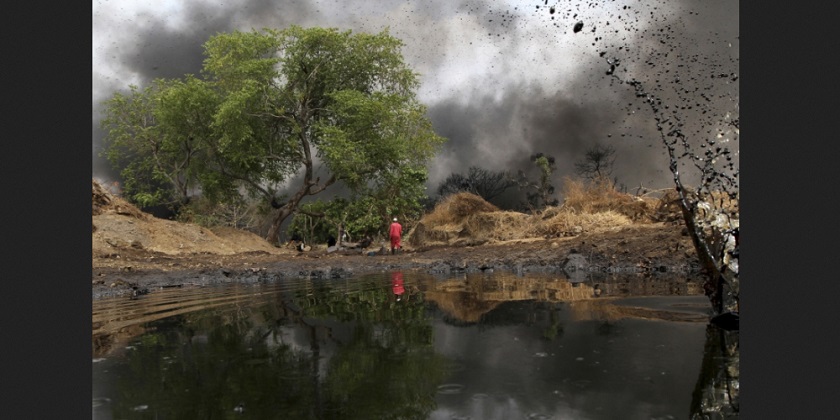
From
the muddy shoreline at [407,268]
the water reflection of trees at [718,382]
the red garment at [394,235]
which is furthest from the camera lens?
the red garment at [394,235]

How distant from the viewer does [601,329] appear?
12.8ft

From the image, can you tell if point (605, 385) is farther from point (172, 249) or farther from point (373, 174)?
point (373, 174)

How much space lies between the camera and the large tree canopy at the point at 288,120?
2203 centimetres

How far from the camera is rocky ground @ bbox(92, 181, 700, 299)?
29.9ft

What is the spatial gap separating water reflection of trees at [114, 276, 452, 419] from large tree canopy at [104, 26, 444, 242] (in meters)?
17.0

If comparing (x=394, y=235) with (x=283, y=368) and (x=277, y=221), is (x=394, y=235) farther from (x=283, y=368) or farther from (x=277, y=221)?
(x=283, y=368)

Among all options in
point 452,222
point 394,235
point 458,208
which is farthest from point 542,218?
point 394,235

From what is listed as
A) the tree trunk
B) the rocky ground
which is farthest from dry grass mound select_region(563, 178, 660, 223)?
the tree trunk

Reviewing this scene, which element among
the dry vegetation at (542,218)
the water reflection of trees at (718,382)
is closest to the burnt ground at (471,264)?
the dry vegetation at (542,218)

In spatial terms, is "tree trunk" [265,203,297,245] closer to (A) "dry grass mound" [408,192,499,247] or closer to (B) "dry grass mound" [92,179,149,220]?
(A) "dry grass mound" [408,192,499,247]

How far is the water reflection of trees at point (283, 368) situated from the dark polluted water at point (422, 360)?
11 mm

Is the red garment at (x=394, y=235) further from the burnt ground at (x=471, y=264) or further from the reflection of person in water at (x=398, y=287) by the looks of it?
the reflection of person in water at (x=398, y=287)

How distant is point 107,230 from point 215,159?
9.39 metres

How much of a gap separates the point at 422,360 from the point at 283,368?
2.56 ft
